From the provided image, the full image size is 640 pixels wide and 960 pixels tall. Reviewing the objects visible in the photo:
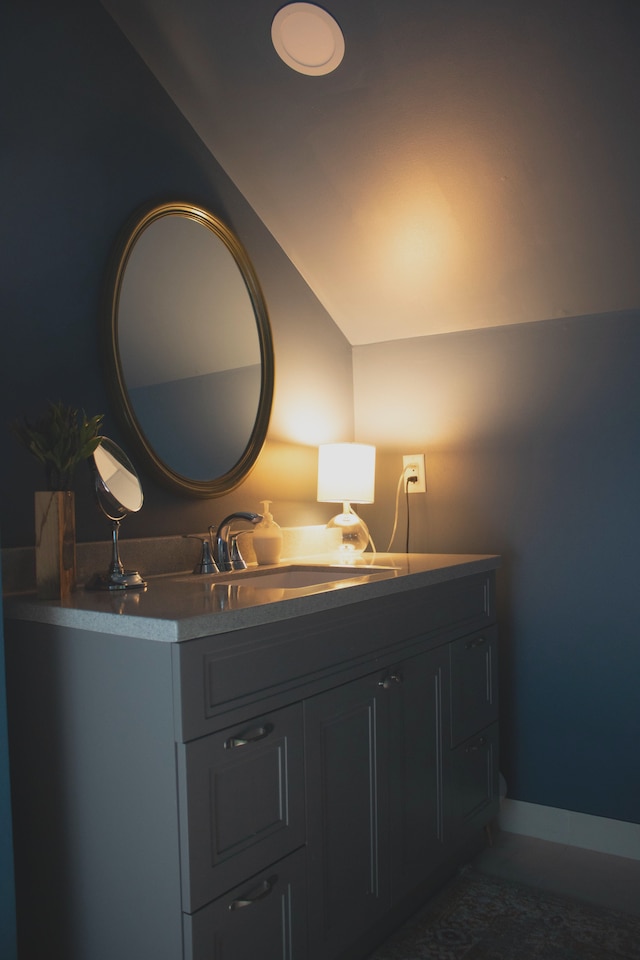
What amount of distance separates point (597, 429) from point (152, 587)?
1.49 m

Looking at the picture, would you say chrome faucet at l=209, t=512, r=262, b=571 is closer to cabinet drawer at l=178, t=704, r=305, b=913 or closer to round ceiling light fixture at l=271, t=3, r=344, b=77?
cabinet drawer at l=178, t=704, r=305, b=913

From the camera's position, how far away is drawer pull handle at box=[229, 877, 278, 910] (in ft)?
4.50

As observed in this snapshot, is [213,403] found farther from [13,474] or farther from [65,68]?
[65,68]

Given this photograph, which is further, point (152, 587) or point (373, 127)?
→ point (373, 127)

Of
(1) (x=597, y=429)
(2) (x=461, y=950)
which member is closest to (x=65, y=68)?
(1) (x=597, y=429)

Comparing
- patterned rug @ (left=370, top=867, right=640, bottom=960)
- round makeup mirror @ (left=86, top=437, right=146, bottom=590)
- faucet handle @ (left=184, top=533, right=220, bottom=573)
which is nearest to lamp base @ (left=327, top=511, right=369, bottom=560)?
faucet handle @ (left=184, top=533, right=220, bottom=573)

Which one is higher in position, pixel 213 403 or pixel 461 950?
pixel 213 403

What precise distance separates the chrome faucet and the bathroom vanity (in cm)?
26

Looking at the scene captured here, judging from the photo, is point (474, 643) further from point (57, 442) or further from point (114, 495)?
point (57, 442)

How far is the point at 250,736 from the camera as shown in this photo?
1.42 meters

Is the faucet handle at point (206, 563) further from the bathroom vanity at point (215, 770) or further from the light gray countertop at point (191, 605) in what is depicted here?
the bathroom vanity at point (215, 770)

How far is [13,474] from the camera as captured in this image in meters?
1.73

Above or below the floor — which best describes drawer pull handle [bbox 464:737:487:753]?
above

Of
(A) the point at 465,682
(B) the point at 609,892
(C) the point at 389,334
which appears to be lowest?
(B) the point at 609,892
